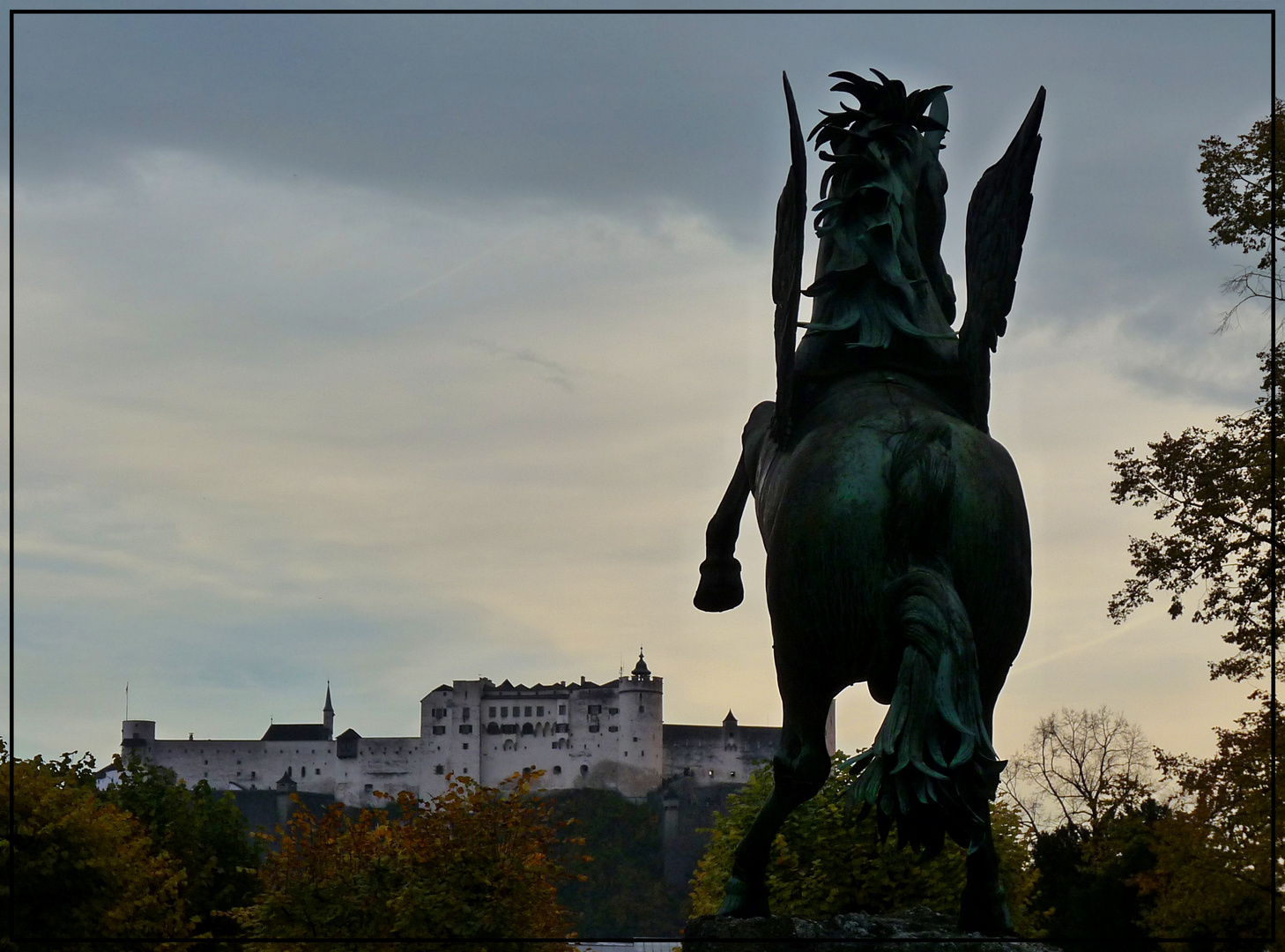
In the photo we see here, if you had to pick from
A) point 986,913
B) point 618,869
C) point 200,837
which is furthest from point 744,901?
point 618,869

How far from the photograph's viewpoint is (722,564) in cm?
802

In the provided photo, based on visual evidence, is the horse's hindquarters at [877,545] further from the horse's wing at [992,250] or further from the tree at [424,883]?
the tree at [424,883]

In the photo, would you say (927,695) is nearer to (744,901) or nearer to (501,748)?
(744,901)

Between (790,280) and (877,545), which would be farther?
(790,280)

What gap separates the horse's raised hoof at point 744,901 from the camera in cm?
705

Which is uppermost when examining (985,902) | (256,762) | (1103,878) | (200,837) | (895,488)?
(256,762)

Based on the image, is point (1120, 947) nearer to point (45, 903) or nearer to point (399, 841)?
point (399, 841)

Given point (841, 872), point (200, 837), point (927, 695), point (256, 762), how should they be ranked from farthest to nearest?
point (256, 762) → point (200, 837) → point (841, 872) → point (927, 695)

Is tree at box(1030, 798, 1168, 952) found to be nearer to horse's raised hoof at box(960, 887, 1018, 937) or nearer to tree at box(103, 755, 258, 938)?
tree at box(103, 755, 258, 938)

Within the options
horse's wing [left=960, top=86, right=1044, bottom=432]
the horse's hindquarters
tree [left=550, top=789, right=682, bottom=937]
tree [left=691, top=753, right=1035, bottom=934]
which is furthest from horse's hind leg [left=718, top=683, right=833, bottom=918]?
tree [left=550, top=789, right=682, bottom=937]

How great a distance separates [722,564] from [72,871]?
18463mm

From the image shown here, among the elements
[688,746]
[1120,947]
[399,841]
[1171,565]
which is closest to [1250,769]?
[1171,565]

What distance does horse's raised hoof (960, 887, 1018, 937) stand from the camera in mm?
6602

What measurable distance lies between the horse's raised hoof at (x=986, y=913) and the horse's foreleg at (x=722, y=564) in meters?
1.84
